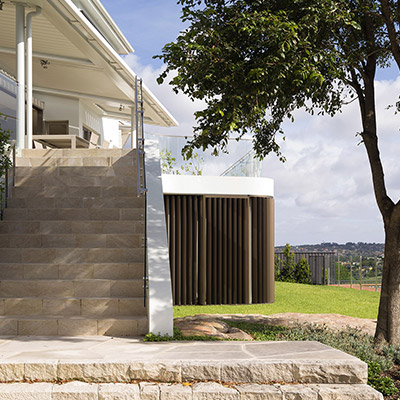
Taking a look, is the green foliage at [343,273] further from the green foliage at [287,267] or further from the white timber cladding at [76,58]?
the white timber cladding at [76,58]

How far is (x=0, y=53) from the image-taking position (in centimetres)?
1659

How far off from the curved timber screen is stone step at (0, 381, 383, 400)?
29.1ft

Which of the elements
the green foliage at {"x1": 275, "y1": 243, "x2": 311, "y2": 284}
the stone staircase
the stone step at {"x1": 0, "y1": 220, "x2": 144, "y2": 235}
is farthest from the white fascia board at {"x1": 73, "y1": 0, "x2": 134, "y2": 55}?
the stone step at {"x1": 0, "y1": 220, "x2": 144, "y2": 235}

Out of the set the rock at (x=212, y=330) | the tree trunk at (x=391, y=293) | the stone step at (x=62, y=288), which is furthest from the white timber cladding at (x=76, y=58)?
the tree trunk at (x=391, y=293)

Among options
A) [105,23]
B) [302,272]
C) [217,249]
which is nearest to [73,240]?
[217,249]

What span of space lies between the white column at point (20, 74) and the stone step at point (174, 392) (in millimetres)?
6875

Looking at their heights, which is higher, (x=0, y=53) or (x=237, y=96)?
(x=0, y=53)

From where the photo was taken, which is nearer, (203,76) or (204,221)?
(203,76)

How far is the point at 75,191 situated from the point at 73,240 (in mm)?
1599

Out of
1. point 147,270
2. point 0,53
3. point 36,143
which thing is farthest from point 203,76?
point 0,53

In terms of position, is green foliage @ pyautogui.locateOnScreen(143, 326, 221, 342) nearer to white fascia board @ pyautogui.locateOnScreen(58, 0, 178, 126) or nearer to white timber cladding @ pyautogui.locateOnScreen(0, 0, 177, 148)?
white timber cladding @ pyautogui.locateOnScreen(0, 0, 177, 148)

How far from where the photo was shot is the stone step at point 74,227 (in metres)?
8.48

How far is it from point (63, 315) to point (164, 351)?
2.00 m

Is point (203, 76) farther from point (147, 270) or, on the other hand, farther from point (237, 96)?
point (147, 270)
